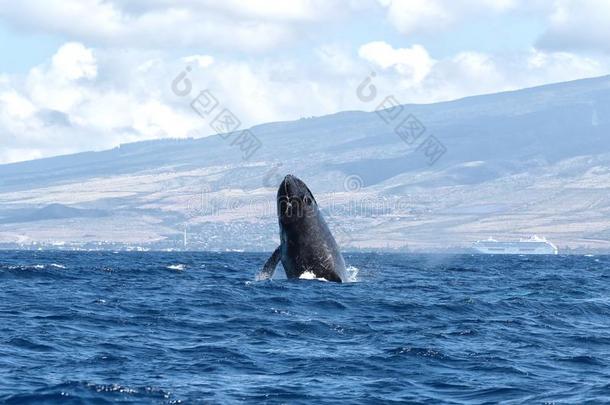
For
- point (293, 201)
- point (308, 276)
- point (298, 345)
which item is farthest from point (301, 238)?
point (298, 345)

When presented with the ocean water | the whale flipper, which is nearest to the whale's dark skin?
the whale flipper

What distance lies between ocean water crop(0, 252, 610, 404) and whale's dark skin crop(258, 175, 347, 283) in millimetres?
664

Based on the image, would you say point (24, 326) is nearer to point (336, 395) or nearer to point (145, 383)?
point (145, 383)

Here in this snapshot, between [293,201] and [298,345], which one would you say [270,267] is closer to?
[293,201]

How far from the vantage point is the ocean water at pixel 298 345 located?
2033 centimetres

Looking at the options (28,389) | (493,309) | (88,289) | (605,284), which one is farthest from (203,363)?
(605,284)

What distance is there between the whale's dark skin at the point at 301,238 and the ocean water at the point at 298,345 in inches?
26.1

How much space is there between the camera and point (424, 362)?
76.6 feet

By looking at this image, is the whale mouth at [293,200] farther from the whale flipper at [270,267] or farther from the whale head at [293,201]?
the whale flipper at [270,267]

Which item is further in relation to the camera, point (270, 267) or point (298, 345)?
point (270, 267)

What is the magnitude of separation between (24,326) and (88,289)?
39.0 feet

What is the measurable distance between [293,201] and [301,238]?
137cm

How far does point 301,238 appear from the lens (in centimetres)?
3797

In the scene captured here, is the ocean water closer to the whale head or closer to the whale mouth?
the whale head
